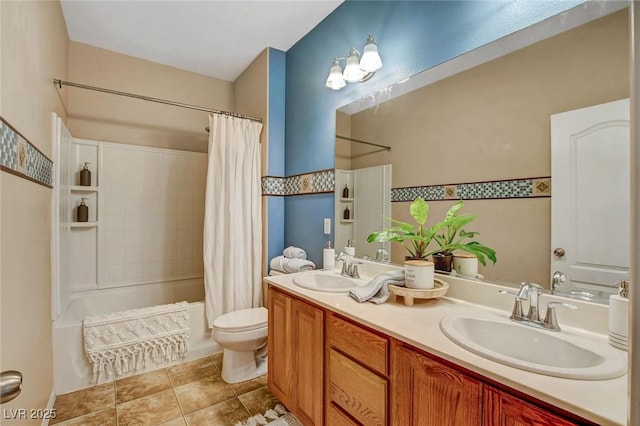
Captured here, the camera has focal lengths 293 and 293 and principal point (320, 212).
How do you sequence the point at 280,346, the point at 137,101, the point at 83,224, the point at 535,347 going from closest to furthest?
the point at 535,347, the point at 280,346, the point at 83,224, the point at 137,101

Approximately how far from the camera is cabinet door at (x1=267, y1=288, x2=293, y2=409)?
164 centimetres

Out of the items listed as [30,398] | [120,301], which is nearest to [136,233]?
[120,301]

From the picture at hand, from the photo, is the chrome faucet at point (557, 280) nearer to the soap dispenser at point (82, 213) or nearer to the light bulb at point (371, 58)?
Answer: the light bulb at point (371, 58)

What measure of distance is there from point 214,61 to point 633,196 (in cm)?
335

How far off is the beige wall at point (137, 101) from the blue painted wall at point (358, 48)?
120cm

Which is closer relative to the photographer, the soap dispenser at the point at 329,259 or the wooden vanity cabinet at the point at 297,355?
the wooden vanity cabinet at the point at 297,355

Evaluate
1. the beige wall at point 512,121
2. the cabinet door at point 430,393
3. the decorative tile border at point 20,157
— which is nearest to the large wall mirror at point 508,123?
the beige wall at point 512,121

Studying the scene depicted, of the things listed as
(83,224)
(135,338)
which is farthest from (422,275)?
(83,224)

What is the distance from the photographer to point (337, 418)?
Answer: 4.29ft

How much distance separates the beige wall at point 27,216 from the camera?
112 cm

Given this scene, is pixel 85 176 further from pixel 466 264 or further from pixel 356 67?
pixel 466 264

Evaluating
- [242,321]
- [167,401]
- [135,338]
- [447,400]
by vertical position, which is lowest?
[167,401]

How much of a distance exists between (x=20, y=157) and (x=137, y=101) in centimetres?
205

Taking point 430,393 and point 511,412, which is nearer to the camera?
point 511,412
